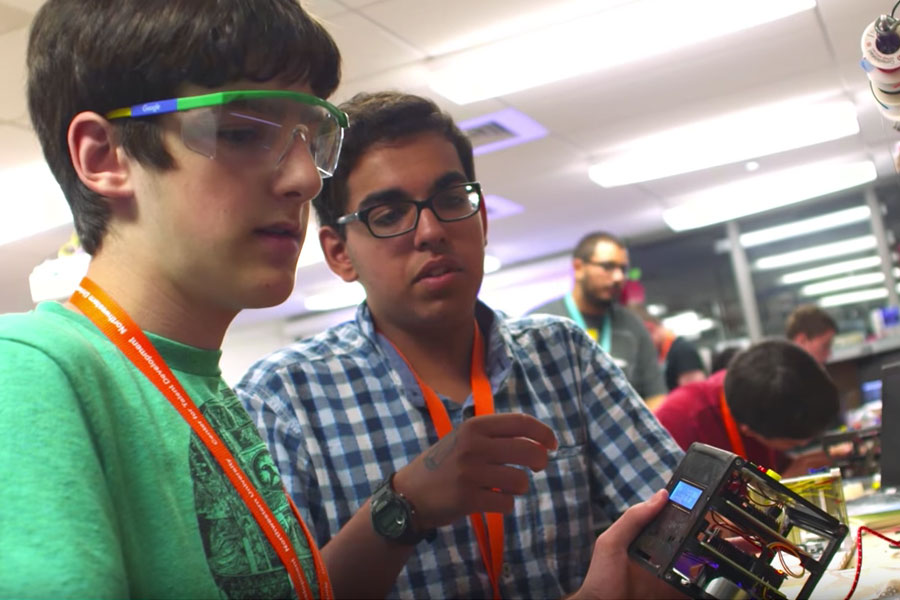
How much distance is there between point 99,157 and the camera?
2.85ft

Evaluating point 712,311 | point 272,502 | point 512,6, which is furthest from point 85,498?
point 712,311

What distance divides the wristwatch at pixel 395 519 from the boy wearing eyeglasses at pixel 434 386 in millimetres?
151

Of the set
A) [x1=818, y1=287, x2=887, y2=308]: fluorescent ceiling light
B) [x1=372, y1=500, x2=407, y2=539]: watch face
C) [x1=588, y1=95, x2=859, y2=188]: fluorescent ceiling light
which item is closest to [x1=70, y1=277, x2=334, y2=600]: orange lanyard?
[x1=372, y1=500, x2=407, y2=539]: watch face

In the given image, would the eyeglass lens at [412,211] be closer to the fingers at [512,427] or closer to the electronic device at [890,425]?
the fingers at [512,427]

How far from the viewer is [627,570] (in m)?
1.00

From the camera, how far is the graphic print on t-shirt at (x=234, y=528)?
77 centimetres

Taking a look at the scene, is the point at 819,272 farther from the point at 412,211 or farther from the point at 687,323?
the point at 412,211

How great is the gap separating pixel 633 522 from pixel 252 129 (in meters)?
0.57

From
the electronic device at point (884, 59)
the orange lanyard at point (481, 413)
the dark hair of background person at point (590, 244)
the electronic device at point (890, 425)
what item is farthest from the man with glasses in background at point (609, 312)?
the electronic device at point (884, 59)

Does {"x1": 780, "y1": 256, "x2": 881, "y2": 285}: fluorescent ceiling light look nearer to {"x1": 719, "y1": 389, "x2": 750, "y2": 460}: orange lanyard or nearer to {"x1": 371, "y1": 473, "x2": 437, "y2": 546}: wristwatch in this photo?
{"x1": 719, "y1": 389, "x2": 750, "y2": 460}: orange lanyard

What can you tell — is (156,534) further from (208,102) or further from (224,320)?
(208,102)

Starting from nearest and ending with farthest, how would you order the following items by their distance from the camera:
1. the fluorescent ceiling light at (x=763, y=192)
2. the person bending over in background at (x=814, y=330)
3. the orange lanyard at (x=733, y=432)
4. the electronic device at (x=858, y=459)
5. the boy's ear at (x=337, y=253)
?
the boy's ear at (x=337, y=253), the orange lanyard at (x=733, y=432), the electronic device at (x=858, y=459), the person bending over in background at (x=814, y=330), the fluorescent ceiling light at (x=763, y=192)

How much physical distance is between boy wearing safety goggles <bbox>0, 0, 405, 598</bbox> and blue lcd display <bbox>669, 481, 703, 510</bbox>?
0.37 m

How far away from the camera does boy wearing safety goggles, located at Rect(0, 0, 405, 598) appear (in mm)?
738
